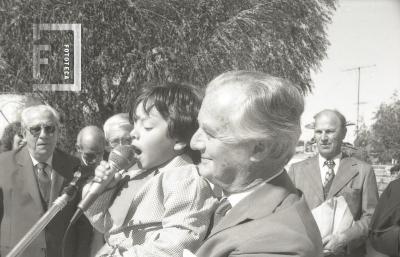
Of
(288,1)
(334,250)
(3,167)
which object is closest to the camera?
(3,167)

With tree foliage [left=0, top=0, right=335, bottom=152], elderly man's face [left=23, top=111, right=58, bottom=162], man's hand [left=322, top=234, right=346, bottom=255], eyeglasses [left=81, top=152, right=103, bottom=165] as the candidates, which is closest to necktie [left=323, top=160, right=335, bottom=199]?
man's hand [left=322, top=234, right=346, bottom=255]

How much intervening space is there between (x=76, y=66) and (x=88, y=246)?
9.97m

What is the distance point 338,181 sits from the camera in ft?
16.1

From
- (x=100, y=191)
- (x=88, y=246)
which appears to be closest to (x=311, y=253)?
(x=100, y=191)

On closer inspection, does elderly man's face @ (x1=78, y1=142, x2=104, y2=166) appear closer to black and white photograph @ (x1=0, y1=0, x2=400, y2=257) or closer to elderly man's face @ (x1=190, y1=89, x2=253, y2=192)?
black and white photograph @ (x1=0, y1=0, x2=400, y2=257)

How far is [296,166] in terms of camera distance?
5.19 meters

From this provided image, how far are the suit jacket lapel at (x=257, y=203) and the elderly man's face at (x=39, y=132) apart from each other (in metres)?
2.61

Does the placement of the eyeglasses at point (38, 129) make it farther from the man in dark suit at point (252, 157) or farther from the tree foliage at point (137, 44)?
the tree foliage at point (137, 44)

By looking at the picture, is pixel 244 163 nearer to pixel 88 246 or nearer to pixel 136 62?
pixel 88 246

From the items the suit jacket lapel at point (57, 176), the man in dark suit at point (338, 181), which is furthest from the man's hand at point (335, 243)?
the suit jacket lapel at point (57, 176)

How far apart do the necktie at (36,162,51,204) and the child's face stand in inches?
63.4

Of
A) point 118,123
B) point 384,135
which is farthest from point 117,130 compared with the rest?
point 384,135

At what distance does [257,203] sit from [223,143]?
20 centimetres

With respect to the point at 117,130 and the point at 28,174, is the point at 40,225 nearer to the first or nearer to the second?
the point at 28,174
